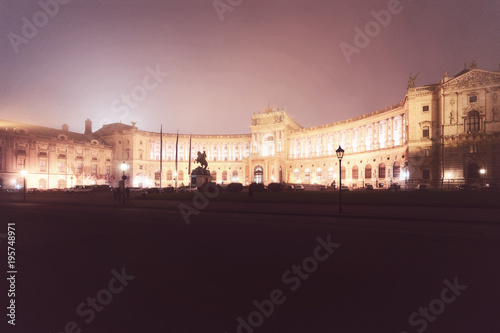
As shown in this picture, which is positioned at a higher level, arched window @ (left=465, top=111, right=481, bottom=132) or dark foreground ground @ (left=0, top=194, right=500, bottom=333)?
arched window @ (left=465, top=111, right=481, bottom=132)

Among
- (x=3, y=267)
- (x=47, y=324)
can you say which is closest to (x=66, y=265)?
(x=3, y=267)

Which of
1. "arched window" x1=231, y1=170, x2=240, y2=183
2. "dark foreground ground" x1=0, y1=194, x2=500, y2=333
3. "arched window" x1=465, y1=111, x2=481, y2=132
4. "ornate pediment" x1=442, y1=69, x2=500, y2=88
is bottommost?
"dark foreground ground" x1=0, y1=194, x2=500, y2=333

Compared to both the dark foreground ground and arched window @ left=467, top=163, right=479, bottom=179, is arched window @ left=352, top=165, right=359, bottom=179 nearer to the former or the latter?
arched window @ left=467, top=163, right=479, bottom=179

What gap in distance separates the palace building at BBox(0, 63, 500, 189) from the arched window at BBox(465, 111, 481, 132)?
0.15 m

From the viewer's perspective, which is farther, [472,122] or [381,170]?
[381,170]

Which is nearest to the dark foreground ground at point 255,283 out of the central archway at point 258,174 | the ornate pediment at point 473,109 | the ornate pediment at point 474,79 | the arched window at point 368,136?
the ornate pediment at point 473,109

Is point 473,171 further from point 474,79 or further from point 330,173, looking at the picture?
point 330,173

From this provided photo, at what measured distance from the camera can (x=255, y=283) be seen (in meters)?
5.64

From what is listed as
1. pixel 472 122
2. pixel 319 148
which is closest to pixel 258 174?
pixel 319 148

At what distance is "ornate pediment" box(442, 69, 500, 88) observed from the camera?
47094mm

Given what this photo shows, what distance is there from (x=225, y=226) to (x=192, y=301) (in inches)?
313

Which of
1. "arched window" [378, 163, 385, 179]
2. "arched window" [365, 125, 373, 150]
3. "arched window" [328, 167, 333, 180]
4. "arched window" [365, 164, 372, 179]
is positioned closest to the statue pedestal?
"arched window" [378, 163, 385, 179]

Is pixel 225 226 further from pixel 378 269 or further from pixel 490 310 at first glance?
pixel 490 310

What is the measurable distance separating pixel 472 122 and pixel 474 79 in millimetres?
8130
